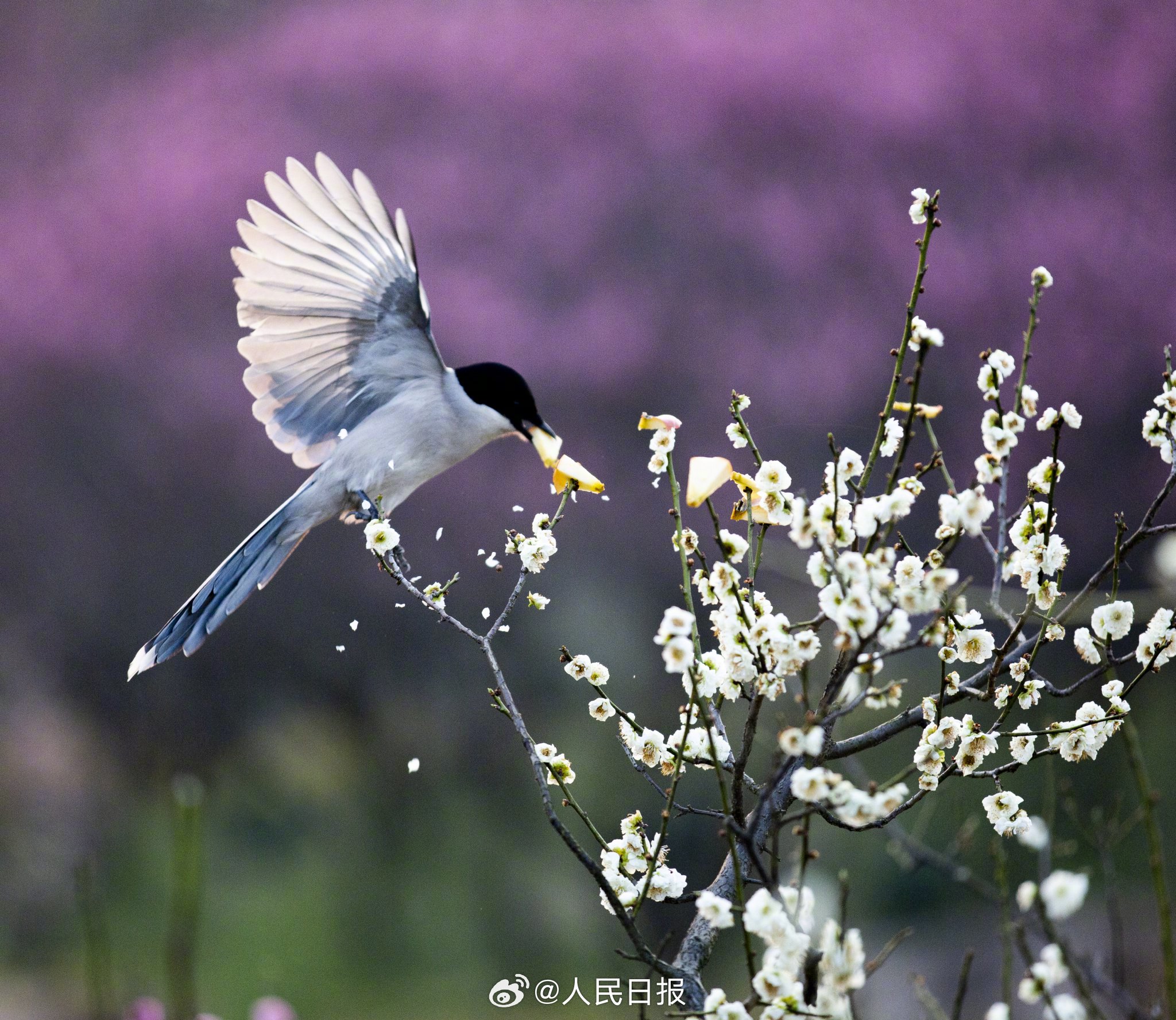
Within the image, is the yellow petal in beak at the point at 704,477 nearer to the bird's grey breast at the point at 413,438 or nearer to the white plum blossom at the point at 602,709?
the white plum blossom at the point at 602,709

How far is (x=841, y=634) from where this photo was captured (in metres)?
0.59

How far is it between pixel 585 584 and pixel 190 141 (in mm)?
919

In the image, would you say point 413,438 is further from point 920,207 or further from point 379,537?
point 920,207

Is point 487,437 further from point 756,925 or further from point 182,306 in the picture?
point 756,925

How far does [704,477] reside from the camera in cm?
72

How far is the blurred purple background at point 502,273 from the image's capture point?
1.49 meters

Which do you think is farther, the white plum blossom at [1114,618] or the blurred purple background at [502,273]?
the blurred purple background at [502,273]

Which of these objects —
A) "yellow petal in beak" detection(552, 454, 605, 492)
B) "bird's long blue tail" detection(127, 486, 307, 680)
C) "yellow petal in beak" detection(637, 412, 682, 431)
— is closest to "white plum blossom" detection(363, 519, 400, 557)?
"yellow petal in beak" detection(552, 454, 605, 492)

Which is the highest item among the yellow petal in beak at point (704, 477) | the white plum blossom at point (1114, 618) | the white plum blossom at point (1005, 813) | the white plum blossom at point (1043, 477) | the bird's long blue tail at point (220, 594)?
the bird's long blue tail at point (220, 594)

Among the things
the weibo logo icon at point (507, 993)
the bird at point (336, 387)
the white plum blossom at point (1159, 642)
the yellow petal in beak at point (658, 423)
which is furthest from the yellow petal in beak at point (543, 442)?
the weibo logo icon at point (507, 993)

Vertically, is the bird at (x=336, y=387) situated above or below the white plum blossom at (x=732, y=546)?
above

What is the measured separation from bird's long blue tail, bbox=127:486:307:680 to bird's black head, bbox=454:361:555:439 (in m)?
0.26

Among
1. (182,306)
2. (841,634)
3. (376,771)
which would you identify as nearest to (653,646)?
(376,771)

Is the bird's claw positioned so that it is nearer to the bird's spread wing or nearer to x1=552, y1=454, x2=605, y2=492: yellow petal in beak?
the bird's spread wing
